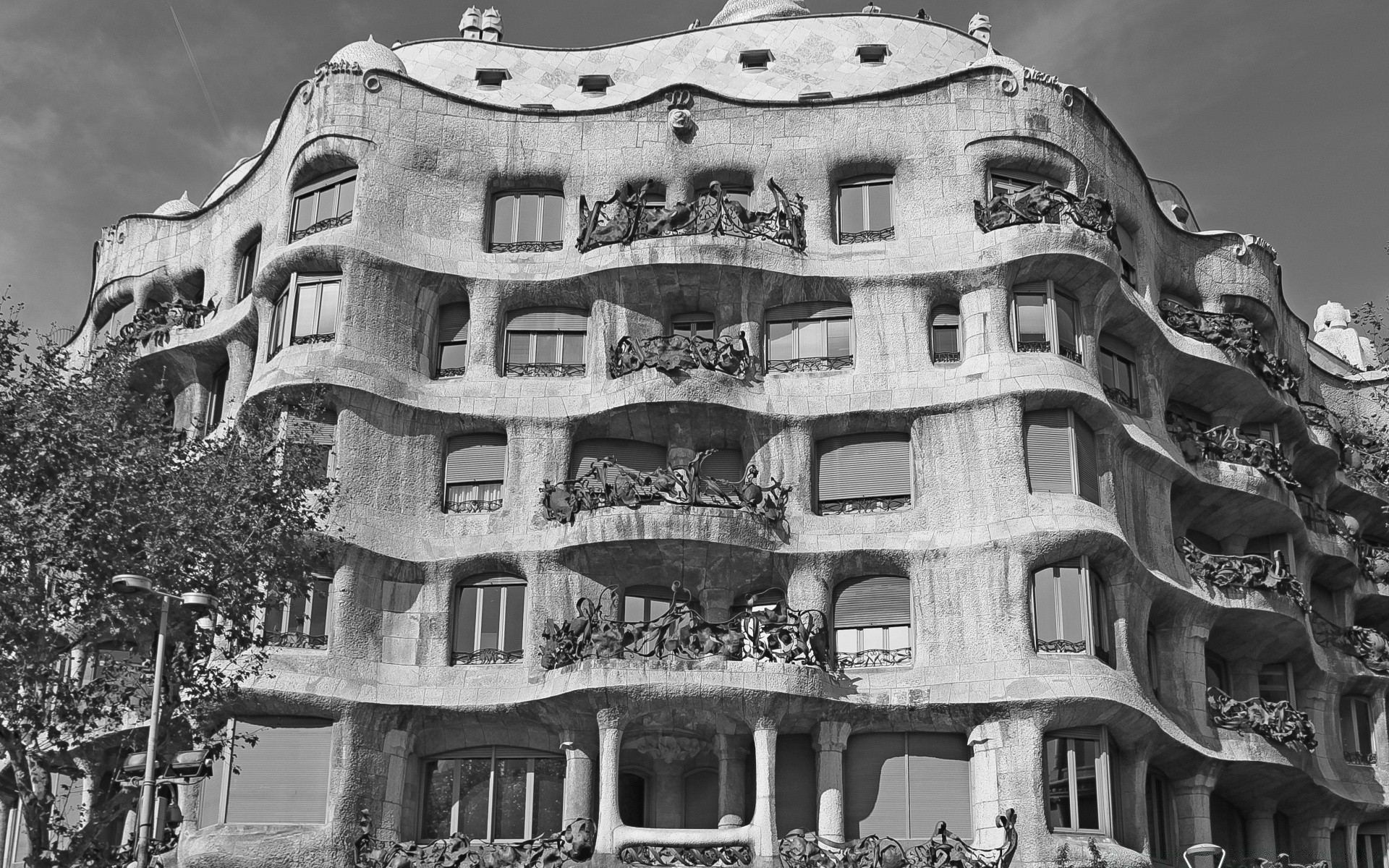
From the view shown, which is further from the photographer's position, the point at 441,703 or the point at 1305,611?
the point at 1305,611

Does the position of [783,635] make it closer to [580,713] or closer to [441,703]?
[580,713]

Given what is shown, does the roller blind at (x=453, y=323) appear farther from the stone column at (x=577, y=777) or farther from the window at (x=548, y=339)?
the stone column at (x=577, y=777)

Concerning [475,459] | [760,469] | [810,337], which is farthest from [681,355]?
[475,459]

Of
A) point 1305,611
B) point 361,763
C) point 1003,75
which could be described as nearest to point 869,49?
point 1003,75

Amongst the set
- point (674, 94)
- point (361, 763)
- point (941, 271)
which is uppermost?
point (674, 94)

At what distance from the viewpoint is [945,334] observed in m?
38.4

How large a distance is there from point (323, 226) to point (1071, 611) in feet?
58.8

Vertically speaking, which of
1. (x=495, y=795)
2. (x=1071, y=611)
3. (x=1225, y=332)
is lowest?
(x=495, y=795)

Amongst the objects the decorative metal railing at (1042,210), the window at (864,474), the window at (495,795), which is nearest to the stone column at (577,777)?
the window at (495,795)

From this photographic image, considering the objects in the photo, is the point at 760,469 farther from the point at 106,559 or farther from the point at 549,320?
the point at 106,559

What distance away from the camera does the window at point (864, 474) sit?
36.9 m

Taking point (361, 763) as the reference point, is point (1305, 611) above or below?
above

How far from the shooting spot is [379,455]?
36844mm

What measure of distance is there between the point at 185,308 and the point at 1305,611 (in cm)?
2680
